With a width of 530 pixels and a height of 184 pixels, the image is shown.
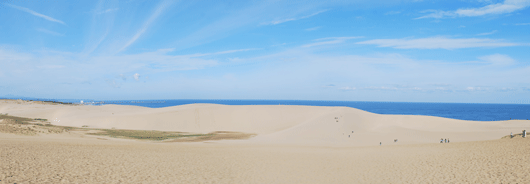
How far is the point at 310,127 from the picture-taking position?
38.3 meters

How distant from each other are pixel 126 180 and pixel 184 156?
638 cm

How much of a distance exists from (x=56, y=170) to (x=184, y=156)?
7.17 m

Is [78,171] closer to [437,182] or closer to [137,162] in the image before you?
[137,162]

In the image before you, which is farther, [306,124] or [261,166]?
[306,124]

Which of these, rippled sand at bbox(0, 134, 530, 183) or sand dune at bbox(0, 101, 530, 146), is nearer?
rippled sand at bbox(0, 134, 530, 183)

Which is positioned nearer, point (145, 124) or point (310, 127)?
point (310, 127)

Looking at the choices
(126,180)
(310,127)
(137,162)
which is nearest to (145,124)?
(310,127)

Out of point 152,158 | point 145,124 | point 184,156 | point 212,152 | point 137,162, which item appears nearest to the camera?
point 137,162

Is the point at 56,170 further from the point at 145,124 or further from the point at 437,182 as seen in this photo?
the point at 145,124

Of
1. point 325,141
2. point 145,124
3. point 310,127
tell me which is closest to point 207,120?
point 145,124

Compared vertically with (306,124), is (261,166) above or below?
below

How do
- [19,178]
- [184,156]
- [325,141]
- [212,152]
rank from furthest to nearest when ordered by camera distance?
1. [325,141]
2. [212,152]
3. [184,156]
4. [19,178]

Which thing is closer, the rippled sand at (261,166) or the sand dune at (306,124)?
the rippled sand at (261,166)

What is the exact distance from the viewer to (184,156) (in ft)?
60.3
